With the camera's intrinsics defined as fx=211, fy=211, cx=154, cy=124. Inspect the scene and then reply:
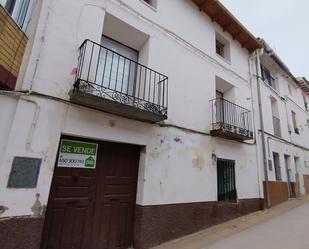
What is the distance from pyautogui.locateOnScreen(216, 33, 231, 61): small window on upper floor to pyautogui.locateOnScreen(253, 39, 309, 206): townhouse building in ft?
5.39

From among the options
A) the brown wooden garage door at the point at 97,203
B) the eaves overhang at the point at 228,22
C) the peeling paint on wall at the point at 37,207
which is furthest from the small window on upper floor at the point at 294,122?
the peeling paint on wall at the point at 37,207

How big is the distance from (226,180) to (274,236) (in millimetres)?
2020

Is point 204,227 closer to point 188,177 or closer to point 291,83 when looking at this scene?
point 188,177

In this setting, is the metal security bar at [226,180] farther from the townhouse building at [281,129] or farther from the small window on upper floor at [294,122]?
the small window on upper floor at [294,122]

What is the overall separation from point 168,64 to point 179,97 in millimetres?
928

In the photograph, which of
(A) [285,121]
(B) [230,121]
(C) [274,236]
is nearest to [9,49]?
(B) [230,121]

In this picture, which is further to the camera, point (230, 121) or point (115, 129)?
point (230, 121)

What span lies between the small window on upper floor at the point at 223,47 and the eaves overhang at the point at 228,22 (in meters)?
0.39

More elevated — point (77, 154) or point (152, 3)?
point (152, 3)

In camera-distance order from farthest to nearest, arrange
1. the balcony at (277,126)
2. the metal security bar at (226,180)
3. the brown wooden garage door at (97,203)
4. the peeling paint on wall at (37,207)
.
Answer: the balcony at (277,126), the metal security bar at (226,180), the brown wooden garage door at (97,203), the peeling paint on wall at (37,207)

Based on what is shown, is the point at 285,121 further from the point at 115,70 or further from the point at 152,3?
the point at 115,70

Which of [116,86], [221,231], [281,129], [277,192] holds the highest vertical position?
[281,129]

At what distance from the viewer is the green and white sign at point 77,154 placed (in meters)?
3.89

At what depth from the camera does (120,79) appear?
502 cm
